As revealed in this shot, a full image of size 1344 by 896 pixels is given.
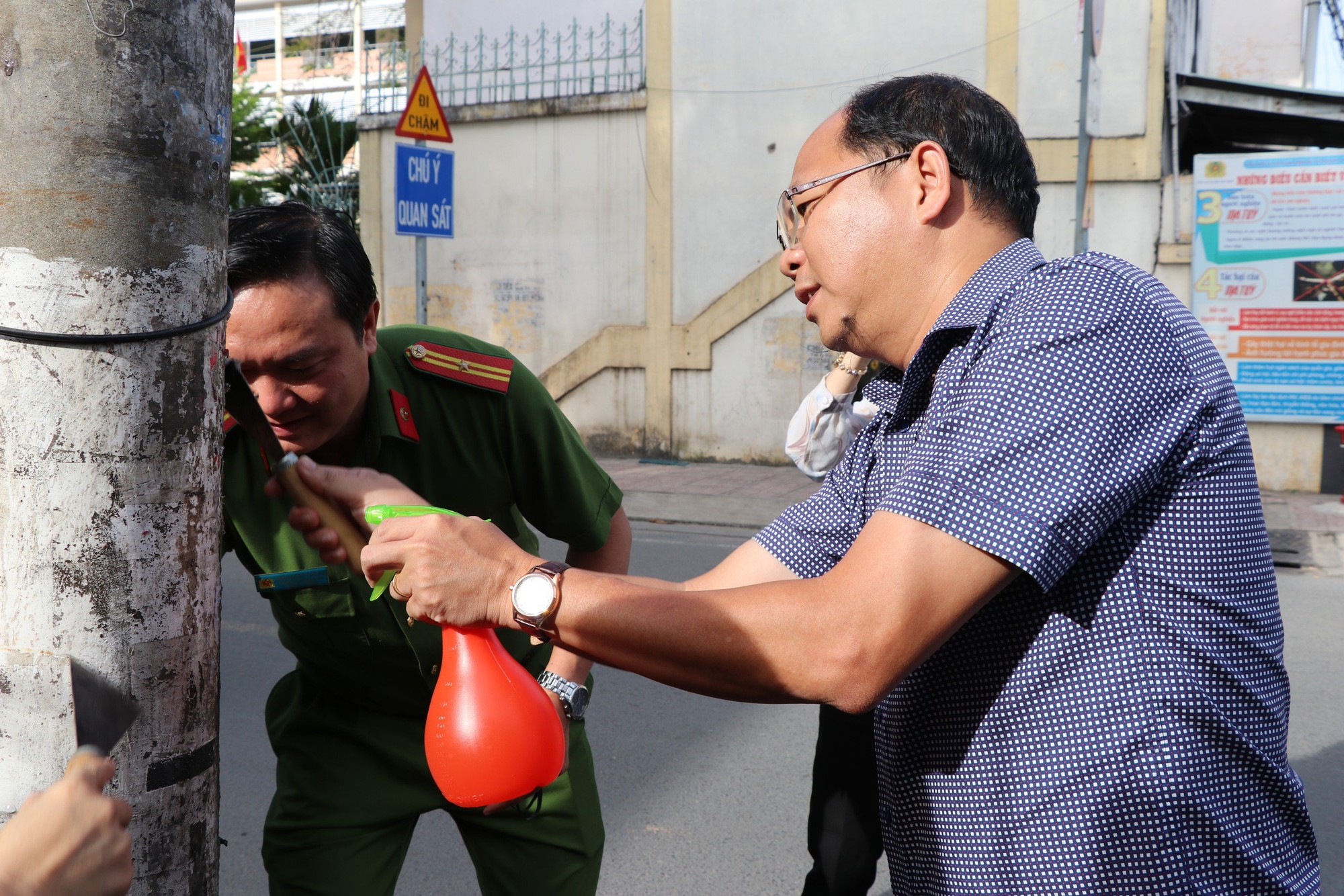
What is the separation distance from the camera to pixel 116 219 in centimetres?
121

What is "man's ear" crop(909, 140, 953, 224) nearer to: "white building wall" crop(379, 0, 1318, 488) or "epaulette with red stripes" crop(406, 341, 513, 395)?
"epaulette with red stripes" crop(406, 341, 513, 395)

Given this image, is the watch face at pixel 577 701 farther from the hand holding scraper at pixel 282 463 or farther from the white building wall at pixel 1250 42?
the white building wall at pixel 1250 42

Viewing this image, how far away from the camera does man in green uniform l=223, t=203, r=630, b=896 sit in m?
2.04

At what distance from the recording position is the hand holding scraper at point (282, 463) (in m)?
1.77

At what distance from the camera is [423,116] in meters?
8.02

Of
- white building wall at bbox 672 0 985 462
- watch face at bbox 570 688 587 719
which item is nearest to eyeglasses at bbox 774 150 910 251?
watch face at bbox 570 688 587 719

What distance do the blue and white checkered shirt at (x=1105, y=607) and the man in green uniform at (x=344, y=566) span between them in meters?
1.01

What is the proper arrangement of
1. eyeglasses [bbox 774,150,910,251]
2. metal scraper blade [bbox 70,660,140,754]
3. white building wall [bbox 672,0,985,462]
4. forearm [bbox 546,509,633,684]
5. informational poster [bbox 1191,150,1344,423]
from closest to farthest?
metal scraper blade [bbox 70,660,140,754], eyeglasses [bbox 774,150,910,251], forearm [bbox 546,509,633,684], informational poster [bbox 1191,150,1344,423], white building wall [bbox 672,0,985,462]

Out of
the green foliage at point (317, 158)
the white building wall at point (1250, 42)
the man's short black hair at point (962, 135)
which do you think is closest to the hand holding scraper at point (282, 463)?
the man's short black hair at point (962, 135)

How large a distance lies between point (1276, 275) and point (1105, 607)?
354 inches

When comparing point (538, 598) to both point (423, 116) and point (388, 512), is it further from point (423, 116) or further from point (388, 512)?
point (423, 116)

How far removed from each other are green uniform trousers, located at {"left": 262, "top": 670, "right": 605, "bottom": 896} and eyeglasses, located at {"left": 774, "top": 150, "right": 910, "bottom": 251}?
104 centimetres

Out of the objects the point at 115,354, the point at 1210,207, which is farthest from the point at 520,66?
the point at 115,354

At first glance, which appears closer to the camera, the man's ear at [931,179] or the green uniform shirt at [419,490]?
the man's ear at [931,179]
